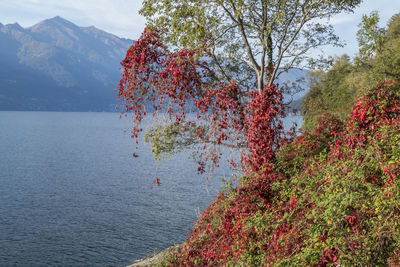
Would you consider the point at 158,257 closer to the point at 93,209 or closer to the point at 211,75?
the point at 211,75

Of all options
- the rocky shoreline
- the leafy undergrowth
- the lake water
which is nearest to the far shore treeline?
the leafy undergrowth

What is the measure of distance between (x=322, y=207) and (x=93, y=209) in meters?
37.5

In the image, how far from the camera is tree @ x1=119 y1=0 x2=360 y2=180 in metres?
13.3

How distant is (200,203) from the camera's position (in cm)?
4203

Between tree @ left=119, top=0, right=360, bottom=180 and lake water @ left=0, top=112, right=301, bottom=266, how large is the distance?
57.3 ft

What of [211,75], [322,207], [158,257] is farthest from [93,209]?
[322,207]

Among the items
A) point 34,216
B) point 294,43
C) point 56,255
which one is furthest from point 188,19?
point 34,216

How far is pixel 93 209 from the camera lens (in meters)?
42.0

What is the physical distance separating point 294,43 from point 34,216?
34653 mm

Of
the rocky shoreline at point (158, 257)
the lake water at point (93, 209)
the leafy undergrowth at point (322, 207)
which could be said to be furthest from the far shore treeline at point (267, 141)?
the lake water at point (93, 209)

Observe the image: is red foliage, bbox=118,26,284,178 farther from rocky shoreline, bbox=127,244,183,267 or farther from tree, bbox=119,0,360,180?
rocky shoreline, bbox=127,244,183,267

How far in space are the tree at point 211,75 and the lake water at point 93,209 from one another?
687 inches

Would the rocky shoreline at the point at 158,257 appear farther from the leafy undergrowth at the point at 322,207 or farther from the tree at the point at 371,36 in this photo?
the tree at the point at 371,36

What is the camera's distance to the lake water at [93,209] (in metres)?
30.8
